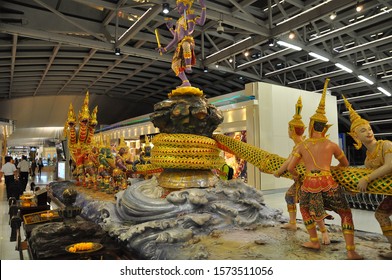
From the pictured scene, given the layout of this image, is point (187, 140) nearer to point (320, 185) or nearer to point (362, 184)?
point (320, 185)

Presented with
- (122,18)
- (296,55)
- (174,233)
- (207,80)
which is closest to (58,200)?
(174,233)

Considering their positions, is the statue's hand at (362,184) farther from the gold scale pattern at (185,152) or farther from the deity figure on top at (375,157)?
the gold scale pattern at (185,152)

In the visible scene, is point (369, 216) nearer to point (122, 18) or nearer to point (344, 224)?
point (344, 224)

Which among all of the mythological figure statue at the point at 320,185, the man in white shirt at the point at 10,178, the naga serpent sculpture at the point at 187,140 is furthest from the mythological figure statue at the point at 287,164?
the man in white shirt at the point at 10,178

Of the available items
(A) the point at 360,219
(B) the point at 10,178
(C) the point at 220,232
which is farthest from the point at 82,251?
(B) the point at 10,178

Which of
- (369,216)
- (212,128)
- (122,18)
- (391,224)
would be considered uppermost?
(122,18)

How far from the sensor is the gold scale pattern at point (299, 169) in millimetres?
2184

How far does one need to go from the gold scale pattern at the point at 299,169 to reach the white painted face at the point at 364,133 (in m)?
0.22

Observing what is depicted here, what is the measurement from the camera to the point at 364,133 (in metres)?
2.27

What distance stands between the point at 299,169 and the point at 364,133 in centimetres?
60

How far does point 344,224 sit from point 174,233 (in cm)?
129

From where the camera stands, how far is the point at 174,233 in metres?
2.73

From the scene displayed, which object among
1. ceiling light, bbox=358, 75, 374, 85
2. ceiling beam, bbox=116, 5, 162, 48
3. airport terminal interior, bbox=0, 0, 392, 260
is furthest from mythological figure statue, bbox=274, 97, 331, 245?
ceiling light, bbox=358, 75, 374, 85

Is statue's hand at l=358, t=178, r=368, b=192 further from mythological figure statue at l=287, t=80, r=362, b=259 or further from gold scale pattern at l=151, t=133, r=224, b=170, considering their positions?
gold scale pattern at l=151, t=133, r=224, b=170
